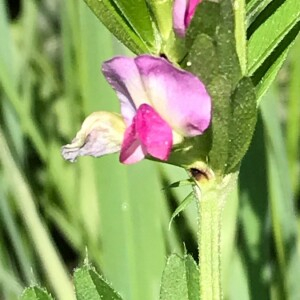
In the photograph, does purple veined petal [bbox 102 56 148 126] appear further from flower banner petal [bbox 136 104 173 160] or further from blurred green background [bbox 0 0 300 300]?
blurred green background [bbox 0 0 300 300]

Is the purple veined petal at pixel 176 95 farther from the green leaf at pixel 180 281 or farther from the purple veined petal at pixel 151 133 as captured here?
the green leaf at pixel 180 281

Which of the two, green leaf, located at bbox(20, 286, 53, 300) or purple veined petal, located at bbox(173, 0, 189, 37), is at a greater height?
purple veined petal, located at bbox(173, 0, 189, 37)

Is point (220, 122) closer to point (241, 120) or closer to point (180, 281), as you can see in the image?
point (241, 120)

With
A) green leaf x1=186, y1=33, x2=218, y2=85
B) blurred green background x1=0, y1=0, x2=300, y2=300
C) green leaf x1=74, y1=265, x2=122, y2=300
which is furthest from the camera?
blurred green background x1=0, y1=0, x2=300, y2=300

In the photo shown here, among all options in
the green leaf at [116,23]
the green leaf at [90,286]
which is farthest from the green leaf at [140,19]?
the green leaf at [90,286]

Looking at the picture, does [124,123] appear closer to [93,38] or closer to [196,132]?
[196,132]

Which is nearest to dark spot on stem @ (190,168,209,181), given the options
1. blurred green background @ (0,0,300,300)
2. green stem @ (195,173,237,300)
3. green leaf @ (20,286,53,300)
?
green stem @ (195,173,237,300)
